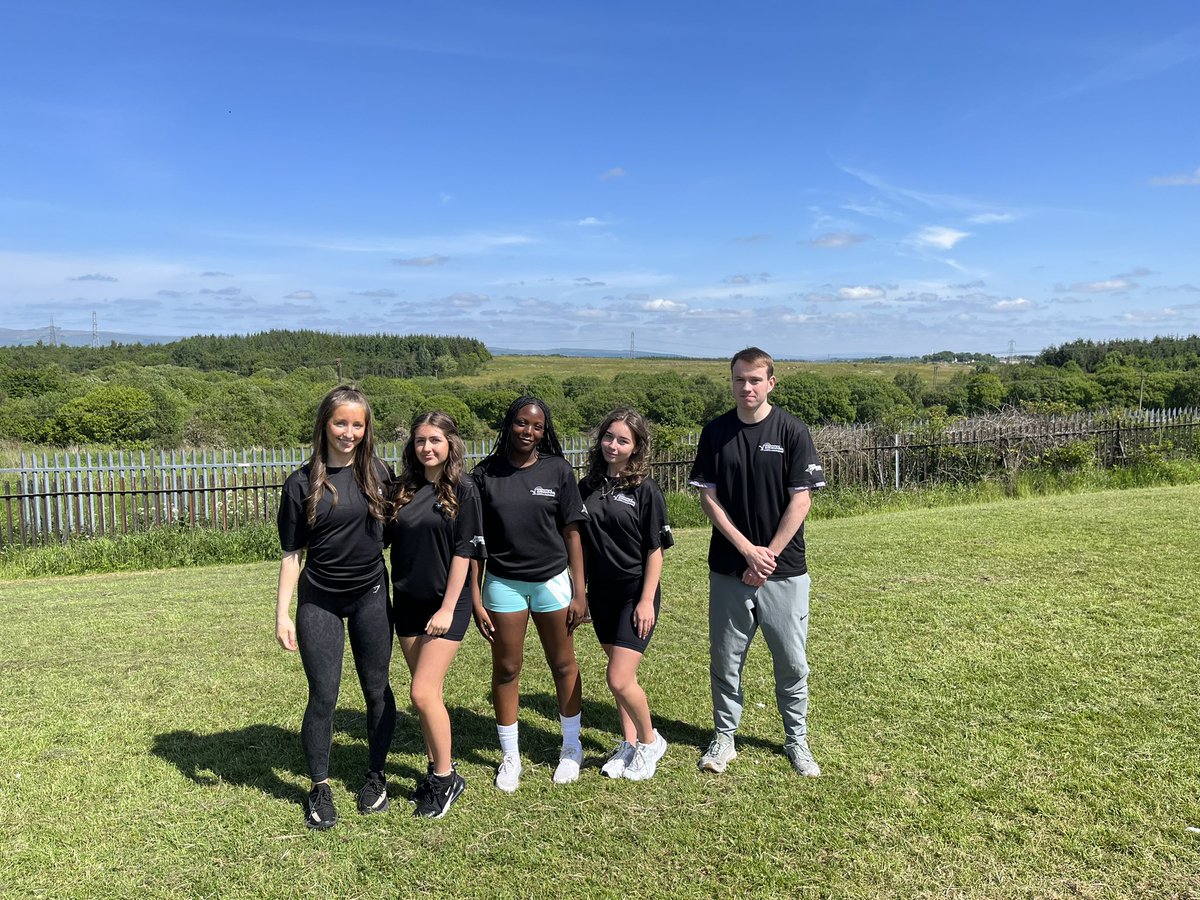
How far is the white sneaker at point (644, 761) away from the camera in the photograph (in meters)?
3.67

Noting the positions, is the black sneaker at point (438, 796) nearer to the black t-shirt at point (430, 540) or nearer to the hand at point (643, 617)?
the black t-shirt at point (430, 540)

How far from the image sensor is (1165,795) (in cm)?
335

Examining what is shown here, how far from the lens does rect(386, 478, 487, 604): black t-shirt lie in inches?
129

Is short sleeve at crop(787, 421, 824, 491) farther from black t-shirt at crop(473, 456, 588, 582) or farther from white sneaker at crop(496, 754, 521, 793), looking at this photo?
white sneaker at crop(496, 754, 521, 793)

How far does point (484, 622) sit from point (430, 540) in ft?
1.67

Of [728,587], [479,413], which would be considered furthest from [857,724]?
[479,413]

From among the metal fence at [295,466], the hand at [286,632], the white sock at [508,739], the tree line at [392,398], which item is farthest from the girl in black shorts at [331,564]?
the tree line at [392,398]

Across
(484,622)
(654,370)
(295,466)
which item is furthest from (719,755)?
(654,370)

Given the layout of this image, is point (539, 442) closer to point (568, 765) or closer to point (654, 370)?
point (568, 765)

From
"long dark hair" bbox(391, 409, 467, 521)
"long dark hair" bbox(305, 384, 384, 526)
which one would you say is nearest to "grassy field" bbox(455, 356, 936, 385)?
"long dark hair" bbox(391, 409, 467, 521)

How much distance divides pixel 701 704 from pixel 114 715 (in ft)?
11.3

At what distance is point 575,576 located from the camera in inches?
141

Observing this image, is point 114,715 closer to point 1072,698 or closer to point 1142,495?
point 1072,698

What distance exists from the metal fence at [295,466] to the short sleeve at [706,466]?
360 inches
